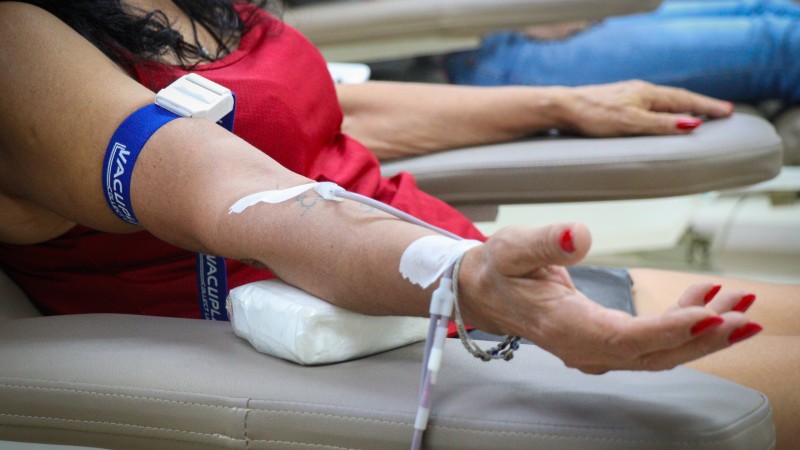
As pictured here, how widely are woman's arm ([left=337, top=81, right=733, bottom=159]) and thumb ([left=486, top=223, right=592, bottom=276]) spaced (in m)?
0.81

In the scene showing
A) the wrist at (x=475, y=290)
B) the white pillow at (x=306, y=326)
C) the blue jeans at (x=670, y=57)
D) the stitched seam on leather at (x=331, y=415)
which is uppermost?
the wrist at (x=475, y=290)

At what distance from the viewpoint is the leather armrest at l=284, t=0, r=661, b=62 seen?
199cm

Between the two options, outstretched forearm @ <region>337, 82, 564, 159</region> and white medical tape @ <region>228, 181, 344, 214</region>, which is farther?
outstretched forearm @ <region>337, 82, 564, 159</region>

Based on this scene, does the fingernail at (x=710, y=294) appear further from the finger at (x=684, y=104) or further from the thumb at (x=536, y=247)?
the finger at (x=684, y=104)

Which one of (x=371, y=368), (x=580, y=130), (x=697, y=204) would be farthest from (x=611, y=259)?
(x=371, y=368)

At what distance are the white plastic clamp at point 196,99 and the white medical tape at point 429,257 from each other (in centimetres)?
26

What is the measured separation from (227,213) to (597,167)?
A: 72 cm

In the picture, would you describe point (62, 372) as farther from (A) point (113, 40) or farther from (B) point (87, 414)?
(A) point (113, 40)

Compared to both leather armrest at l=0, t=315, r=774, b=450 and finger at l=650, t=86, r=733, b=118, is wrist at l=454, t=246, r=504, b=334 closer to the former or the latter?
leather armrest at l=0, t=315, r=774, b=450

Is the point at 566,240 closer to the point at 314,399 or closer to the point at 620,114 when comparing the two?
the point at 314,399

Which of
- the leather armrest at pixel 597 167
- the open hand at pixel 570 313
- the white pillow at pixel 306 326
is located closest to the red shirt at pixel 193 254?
the white pillow at pixel 306 326

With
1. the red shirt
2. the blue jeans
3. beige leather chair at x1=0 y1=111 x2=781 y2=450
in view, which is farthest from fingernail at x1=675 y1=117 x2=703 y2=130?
the blue jeans

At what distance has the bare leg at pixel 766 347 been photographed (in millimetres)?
955

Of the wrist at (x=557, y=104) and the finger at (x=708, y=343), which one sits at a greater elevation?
the finger at (x=708, y=343)
